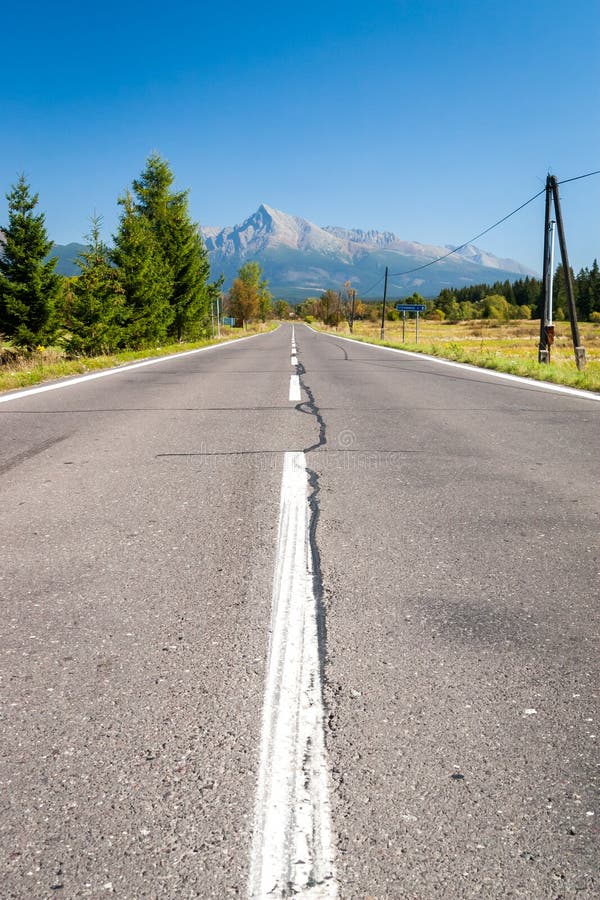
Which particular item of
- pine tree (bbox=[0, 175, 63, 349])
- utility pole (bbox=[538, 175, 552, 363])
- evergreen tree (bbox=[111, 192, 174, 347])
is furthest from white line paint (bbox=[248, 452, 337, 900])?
pine tree (bbox=[0, 175, 63, 349])

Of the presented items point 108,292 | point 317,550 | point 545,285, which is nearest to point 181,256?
point 108,292

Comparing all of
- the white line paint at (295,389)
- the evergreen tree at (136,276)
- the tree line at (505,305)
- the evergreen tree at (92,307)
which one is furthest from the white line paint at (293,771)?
the tree line at (505,305)

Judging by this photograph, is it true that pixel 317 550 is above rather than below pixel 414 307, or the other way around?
below

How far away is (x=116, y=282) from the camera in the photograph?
2330 centimetres

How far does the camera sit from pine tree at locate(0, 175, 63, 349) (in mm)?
29062

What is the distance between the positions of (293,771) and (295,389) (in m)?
9.21

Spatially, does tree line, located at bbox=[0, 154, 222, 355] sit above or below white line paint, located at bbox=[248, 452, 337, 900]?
above

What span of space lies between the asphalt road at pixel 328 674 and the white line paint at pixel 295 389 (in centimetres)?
436

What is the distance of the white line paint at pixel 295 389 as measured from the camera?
30.3ft

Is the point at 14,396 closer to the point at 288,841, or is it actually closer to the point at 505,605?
the point at 505,605

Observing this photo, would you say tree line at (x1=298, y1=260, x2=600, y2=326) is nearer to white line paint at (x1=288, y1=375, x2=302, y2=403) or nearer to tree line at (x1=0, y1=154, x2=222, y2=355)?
tree line at (x1=0, y1=154, x2=222, y2=355)

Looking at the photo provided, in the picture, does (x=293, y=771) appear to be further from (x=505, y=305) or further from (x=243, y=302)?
(x=505, y=305)

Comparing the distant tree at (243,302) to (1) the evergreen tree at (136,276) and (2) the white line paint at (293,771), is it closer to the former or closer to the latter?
(1) the evergreen tree at (136,276)

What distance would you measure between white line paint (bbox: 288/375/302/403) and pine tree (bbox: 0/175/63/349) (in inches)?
815
